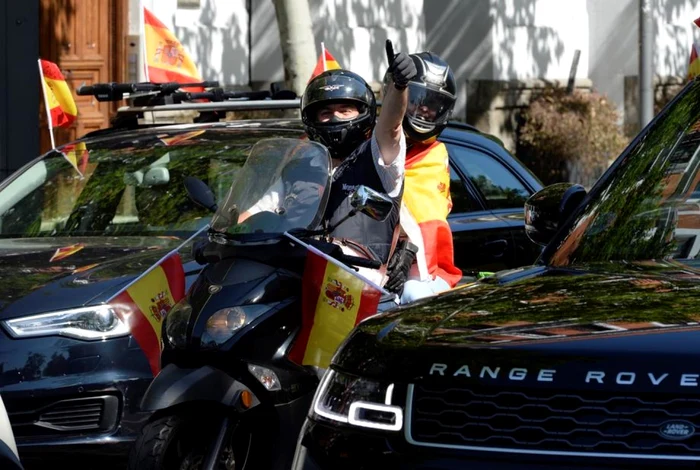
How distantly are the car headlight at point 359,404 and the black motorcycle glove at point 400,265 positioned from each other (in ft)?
6.93

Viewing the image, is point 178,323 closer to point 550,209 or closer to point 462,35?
point 550,209

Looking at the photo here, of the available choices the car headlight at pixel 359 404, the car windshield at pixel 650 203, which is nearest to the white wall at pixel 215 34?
the car windshield at pixel 650 203

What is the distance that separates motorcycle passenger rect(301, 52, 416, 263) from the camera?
18.2 feet

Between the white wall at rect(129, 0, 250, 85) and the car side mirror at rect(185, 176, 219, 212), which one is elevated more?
the white wall at rect(129, 0, 250, 85)

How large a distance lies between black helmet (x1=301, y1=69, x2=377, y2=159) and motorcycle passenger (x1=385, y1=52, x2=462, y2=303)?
1.15 ft

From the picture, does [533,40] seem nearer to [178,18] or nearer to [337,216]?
[178,18]

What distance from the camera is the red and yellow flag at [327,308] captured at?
4.96 m

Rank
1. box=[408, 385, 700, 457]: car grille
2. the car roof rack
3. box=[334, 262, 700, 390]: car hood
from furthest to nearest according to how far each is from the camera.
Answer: the car roof rack, box=[334, 262, 700, 390]: car hood, box=[408, 385, 700, 457]: car grille

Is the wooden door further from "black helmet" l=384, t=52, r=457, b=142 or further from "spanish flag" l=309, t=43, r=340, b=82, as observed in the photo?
"black helmet" l=384, t=52, r=457, b=142

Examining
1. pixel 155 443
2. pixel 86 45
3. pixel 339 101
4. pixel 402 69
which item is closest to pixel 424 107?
pixel 339 101

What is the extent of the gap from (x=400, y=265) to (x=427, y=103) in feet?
2.58

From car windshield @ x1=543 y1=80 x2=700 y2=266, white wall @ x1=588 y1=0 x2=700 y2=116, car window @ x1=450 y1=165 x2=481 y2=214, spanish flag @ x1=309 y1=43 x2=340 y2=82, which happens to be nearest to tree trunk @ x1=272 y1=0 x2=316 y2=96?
spanish flag @ x1=309 y1=43 x2=340 y2=82

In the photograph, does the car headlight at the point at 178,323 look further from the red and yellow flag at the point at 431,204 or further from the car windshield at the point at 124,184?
the car windshield at the point at 124,184

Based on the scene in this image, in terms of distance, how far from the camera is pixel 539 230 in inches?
194
